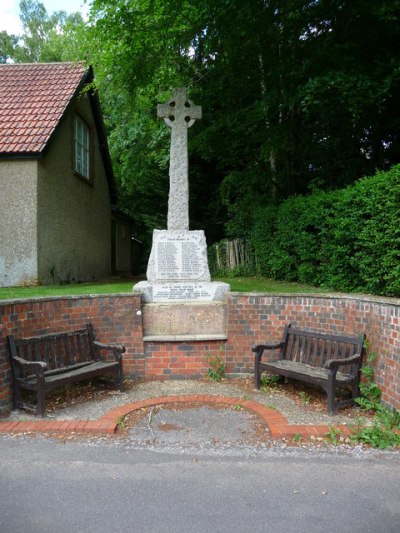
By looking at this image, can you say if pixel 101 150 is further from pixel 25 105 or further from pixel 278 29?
pixel 278 29

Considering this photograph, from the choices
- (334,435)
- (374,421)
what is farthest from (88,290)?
(374,421)

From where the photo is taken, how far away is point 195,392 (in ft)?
18.5

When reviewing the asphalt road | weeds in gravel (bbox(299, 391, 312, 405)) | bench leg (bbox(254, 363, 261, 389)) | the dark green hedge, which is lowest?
weeds in gravel (bbox(299, 391, 312, 405))

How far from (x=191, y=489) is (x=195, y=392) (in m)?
2.40

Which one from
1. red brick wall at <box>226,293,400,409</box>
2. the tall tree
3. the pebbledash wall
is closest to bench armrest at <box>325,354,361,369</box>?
red brick wall at <box>226,293,400,409</box>

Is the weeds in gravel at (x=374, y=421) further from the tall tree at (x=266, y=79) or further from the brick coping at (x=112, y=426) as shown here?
the tall tree at (x=266, y=79)

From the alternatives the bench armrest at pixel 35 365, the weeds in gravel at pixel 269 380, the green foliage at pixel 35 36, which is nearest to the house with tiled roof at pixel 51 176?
the bench armrest at pixel 35 365

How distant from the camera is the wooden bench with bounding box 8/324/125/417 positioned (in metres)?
4.79

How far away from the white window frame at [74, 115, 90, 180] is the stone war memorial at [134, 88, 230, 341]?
7675 millimetres

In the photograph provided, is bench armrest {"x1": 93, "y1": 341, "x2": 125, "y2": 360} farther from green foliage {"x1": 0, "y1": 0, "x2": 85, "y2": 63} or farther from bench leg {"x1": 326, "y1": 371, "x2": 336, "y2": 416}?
green foliage {"x1": 0, "y1": 0, "x2": 85, "y2": 63}

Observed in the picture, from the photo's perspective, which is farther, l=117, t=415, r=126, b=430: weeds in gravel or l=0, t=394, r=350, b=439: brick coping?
l=117, t=415, r=126, b=430: weeds in gravel

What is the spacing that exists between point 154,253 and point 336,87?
556cm

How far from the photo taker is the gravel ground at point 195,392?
187 inches

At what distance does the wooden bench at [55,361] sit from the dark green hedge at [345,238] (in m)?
4.74
